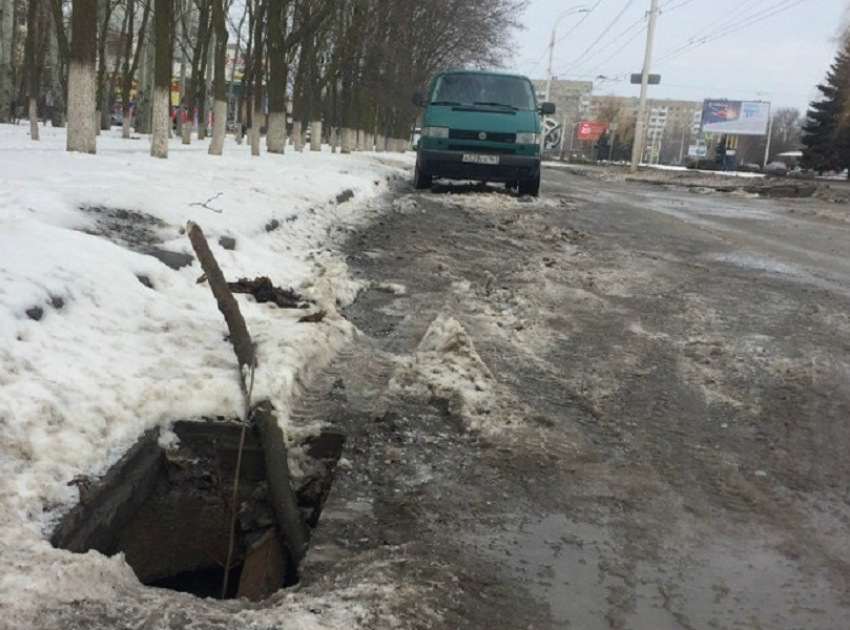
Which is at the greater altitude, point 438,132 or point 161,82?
point 161,82

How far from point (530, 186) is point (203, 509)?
1199cm

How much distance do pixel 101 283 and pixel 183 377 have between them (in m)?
0.94

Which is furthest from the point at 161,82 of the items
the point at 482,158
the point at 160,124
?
the point at 482,158

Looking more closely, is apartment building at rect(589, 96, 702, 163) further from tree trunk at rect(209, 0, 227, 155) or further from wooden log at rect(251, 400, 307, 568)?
wooden log at rect(251, 400, 307, 568)

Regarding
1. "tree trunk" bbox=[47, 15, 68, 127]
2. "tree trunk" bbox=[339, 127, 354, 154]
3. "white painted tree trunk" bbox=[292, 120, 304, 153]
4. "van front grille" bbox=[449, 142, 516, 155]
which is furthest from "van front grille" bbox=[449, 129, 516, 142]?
"tree trunk" bbox=[47, 15, 68, 127]

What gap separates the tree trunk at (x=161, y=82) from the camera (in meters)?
13.6

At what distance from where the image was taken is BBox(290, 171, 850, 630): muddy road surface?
2168mm

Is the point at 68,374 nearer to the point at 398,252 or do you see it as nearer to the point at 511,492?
the point at 511,492

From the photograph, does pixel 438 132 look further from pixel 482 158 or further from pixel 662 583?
pixel 662 583

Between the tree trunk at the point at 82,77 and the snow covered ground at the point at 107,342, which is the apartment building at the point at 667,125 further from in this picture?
the snow covered ground at the point at 107,342

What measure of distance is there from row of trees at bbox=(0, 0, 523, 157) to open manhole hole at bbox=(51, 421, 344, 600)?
10.6 m

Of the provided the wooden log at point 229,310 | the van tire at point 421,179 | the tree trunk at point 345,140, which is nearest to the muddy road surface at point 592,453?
the wooden log at point 229,310

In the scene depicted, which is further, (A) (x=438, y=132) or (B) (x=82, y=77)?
(A) (x=438, y=132)

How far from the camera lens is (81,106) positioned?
12180mm
